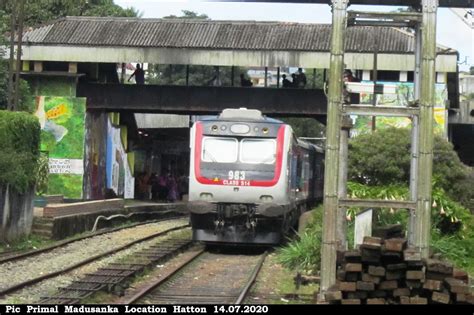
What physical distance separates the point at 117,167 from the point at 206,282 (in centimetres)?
2449

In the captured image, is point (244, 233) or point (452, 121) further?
point (452, 121)

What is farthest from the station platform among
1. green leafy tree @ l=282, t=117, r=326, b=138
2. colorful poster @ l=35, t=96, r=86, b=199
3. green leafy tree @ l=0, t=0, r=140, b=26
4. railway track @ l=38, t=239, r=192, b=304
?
green leafy tree @ l=282, t=117, r=326, b=138

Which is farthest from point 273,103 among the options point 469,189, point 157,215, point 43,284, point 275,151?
point 43,284

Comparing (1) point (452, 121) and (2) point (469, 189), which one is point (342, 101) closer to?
(2) point (469, 189)

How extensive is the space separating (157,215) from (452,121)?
1407 cm

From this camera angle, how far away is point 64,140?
34.2 m

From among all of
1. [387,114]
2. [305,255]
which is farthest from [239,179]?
[387,114]

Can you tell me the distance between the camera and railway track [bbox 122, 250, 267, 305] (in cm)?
1233

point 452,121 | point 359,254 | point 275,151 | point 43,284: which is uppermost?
point 452,121

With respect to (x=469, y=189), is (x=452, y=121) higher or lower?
higher

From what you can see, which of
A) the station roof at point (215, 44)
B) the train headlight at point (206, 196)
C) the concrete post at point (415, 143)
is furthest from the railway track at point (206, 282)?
the station roof at point (215, 44)

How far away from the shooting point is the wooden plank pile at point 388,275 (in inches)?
407

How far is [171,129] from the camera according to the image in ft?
156

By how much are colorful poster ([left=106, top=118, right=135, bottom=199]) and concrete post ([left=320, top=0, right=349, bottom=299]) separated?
86.0 feet
